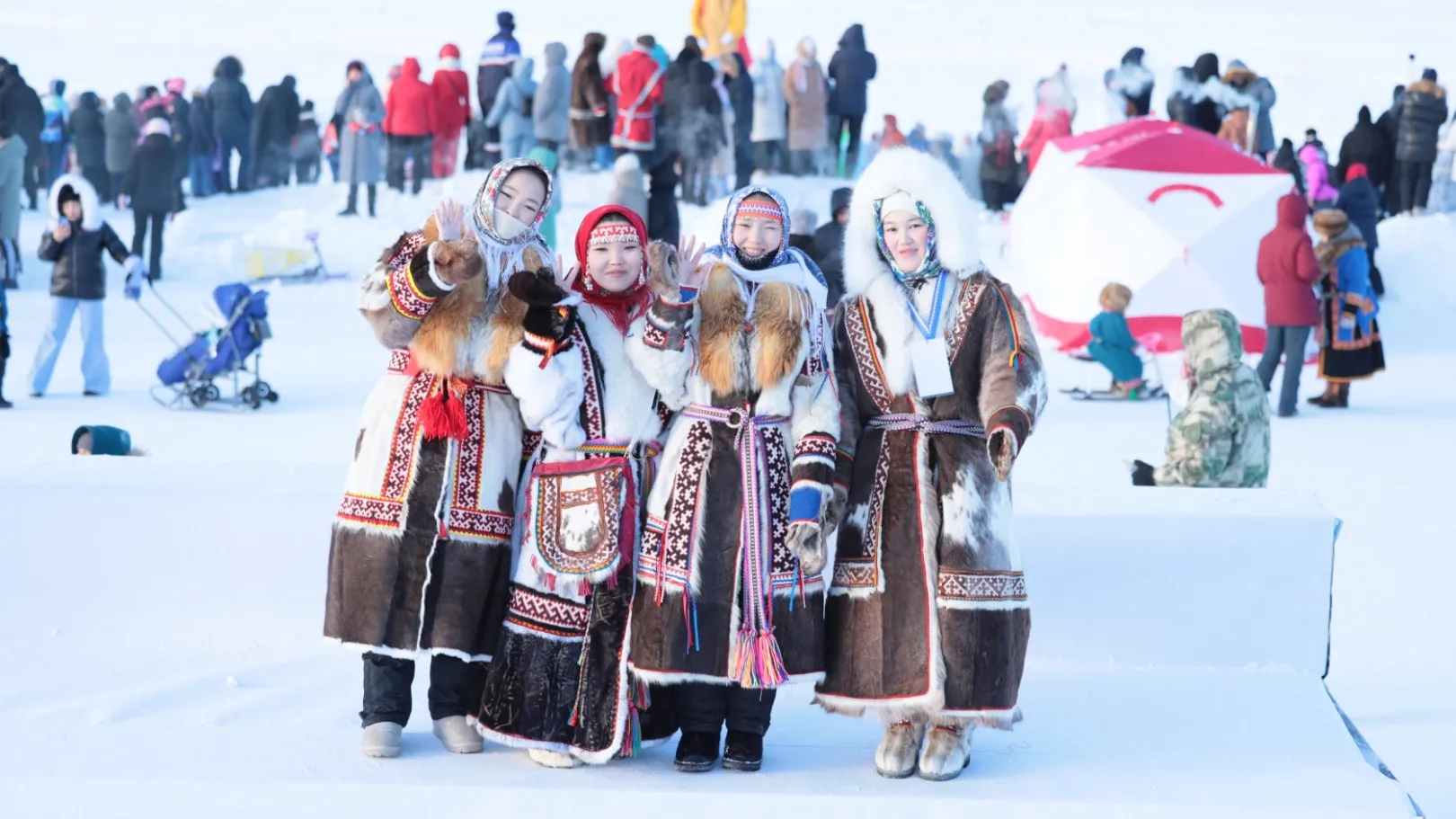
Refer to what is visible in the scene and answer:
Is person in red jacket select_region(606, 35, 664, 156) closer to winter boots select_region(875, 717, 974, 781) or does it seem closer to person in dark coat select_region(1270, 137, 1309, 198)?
person in dark coat select_region(1270, 137, 1309, 198)

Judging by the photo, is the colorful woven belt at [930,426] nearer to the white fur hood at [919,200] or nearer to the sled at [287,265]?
the white fur hood at [919,200]

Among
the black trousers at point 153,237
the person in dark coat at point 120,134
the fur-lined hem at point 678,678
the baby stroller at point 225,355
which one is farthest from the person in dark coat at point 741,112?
the fur-lined hem at point 678,678

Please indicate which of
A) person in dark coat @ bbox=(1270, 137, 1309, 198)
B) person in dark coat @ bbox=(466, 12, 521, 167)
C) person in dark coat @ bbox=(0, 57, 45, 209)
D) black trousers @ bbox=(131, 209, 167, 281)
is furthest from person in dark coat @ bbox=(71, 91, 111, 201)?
person in dark coat @ bbox=(1270, 137, 1309, 198)

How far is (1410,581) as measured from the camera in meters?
5.77

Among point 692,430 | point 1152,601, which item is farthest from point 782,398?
point 1152,601

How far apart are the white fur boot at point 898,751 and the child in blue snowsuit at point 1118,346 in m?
6.96

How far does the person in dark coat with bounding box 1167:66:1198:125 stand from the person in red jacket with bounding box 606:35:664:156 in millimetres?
4991

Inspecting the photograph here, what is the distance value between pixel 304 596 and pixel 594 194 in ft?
37.3

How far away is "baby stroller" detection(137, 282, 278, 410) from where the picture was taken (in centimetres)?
905

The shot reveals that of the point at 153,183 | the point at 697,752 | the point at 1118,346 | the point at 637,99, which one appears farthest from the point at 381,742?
the point at 153,183

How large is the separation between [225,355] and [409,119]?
20.0 feet

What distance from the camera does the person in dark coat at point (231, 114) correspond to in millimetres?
15742

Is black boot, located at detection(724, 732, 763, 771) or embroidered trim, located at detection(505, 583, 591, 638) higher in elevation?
embroidered trim, located at detection(505, 583, 591, 638)

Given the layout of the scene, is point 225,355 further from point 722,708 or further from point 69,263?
point 722,708
